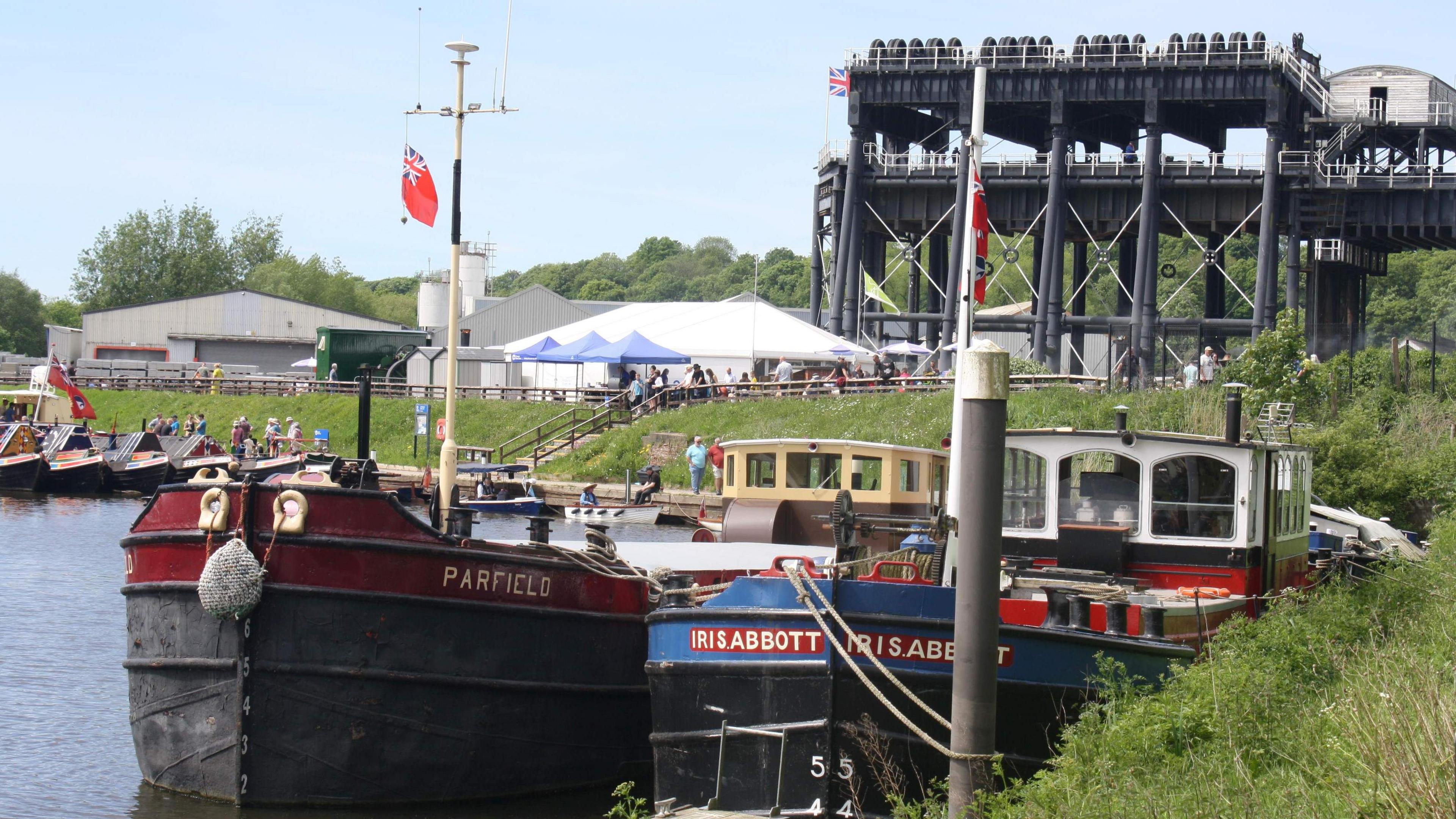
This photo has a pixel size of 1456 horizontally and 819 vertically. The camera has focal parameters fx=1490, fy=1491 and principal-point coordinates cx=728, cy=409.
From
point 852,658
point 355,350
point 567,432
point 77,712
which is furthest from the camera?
point 355,350

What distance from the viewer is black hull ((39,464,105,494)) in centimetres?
4400

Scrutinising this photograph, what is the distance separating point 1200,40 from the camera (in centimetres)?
4978

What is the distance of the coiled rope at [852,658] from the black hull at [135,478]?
3886cm

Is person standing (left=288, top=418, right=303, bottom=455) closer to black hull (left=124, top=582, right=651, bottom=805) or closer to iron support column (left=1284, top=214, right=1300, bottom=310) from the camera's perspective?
black hull (left=124, top=582, right=651, bottom=805)

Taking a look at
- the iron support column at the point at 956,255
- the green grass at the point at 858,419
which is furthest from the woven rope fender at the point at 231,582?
the iron support column at the point at 956,255

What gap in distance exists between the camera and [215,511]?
12.0 meters

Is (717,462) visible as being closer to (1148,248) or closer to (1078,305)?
(1148,248)

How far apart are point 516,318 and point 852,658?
64.9 meters

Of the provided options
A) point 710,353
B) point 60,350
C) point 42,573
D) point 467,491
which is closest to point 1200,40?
point 710,353

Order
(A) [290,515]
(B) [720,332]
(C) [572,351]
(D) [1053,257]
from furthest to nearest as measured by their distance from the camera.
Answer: (D) [1053,257]
(B) [720,332]
(C) [572,351]
(A) [290,515]

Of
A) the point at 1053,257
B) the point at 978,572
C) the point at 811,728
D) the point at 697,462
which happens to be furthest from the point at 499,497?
the point at 978,572

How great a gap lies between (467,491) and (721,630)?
30.0 m

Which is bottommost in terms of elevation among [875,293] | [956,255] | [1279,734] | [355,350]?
[1279,734]

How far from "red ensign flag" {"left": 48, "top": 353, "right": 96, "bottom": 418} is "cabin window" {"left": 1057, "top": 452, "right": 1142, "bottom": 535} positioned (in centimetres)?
4213
